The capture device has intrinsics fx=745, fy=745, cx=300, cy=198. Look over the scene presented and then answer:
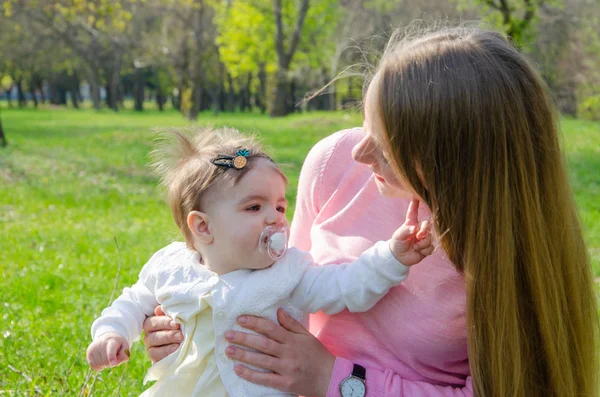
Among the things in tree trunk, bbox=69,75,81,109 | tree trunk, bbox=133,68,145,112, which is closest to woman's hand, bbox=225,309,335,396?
tree trunk, bbox=133,68,145,112

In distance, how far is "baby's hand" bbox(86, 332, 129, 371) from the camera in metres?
2.18

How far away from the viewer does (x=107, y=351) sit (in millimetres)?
2174

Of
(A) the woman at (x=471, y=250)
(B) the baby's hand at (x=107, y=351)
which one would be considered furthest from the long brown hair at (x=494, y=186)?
(B) the baby's hand at (x=107, y=351)

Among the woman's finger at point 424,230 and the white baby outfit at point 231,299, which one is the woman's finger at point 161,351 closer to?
the white baby outfit at point 231,299

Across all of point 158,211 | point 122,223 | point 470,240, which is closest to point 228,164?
point 470,240

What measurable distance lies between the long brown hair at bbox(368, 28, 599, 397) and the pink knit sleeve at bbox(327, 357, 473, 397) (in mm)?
106

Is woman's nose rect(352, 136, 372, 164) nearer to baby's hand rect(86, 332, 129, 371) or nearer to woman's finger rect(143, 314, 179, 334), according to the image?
woman's finger rect(143, 314, 179, 334)

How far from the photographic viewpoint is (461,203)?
1794 millimetres

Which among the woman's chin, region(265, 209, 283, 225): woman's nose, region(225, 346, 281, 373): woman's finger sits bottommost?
region(225, 346, 281, 373): woman's finger

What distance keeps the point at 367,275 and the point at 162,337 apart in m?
0.67

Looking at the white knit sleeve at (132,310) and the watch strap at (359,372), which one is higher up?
the white knit sleeve at (132,310)

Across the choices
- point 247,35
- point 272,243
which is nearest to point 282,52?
point 247,35

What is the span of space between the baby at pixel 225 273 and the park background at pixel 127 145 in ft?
1.01

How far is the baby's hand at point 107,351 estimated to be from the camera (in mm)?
2180
